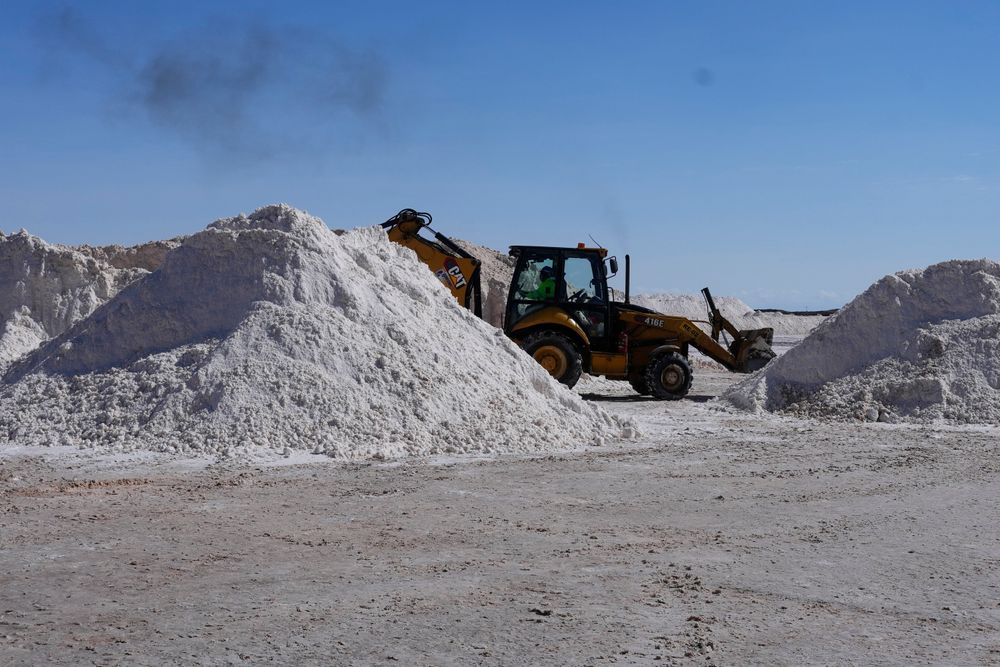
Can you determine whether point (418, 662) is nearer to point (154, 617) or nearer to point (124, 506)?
point (154, 617)

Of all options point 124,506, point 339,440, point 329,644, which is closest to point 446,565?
point 329,644

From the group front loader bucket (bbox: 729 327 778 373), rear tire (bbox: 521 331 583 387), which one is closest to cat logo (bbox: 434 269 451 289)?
rear tire (bbox: 521 331 583 387)

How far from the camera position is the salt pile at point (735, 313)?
59844 millimetres

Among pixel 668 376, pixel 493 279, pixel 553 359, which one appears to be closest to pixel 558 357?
pixel 553 359

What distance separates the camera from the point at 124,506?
791 centimetres

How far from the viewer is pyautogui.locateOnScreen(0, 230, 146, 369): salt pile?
2194cm

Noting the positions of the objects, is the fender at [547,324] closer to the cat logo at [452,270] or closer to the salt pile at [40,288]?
the cat logo at [452,270]

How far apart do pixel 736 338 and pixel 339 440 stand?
35.8 ft

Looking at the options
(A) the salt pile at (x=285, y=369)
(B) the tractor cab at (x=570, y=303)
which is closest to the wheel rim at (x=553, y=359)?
(B) the tractor cab at (x=570, y=303)

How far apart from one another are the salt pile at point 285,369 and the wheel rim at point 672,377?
16.3ft

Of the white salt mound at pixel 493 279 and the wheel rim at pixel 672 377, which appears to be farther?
the white salt mound at pixel 493 279

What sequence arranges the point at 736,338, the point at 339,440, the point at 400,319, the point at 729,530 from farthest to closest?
the point at 736,338
the point at 400,319
the point at 339,440
the point at 729,530

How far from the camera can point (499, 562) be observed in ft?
21.5

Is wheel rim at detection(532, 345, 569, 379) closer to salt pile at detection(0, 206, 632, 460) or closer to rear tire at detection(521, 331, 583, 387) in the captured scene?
rear tire at detection(521, 331, 583, 387)
